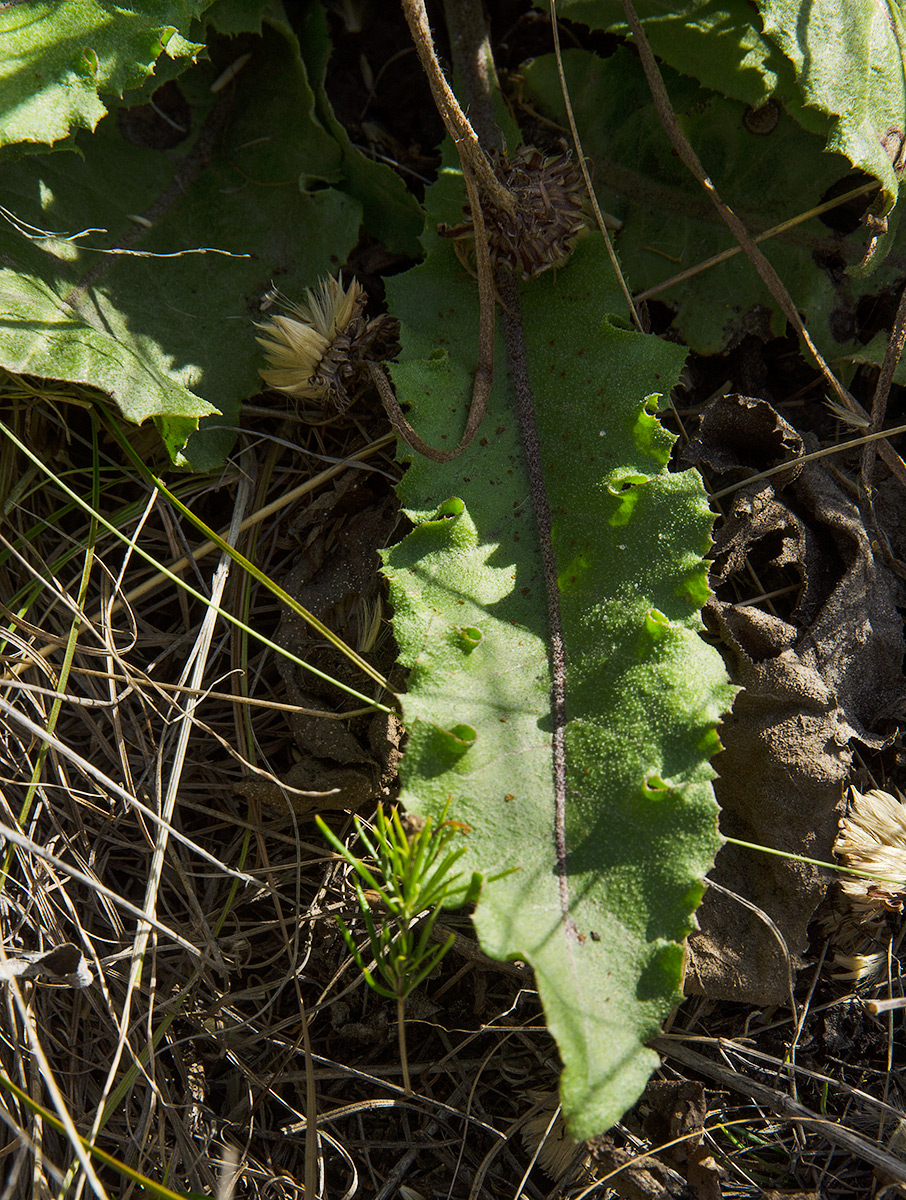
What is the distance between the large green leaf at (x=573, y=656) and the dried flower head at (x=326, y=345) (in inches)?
3.8

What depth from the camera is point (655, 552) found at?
158 cm

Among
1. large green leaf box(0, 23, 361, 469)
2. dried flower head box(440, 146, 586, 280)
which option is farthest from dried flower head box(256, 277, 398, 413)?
dried flower head box(440, 146, 586, 280)

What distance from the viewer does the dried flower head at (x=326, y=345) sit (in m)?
Result: 1.85

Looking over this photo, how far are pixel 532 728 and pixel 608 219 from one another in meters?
1.33

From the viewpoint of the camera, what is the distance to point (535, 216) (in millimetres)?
1784

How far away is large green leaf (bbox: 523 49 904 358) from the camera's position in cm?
198

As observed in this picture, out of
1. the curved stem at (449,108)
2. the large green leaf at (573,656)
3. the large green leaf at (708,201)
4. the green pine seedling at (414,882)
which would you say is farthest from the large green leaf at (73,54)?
the green pine seedling at (414,882)

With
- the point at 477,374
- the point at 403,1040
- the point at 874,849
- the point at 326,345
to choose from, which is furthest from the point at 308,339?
the point at 874,849

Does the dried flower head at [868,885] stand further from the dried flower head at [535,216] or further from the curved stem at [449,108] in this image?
the curved stem at [449,108]

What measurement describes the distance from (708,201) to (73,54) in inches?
57.1

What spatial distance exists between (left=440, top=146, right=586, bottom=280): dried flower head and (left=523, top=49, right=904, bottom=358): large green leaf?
0.27m

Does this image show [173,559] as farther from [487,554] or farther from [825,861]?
[825,861]

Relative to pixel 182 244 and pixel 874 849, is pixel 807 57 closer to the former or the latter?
pixel 182 244

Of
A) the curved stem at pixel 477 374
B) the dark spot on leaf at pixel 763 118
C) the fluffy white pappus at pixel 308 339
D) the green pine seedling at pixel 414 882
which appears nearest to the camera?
the green pine seedling at pixel 414 882
